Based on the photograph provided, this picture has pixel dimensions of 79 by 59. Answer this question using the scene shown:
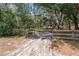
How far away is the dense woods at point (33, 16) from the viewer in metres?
1.15

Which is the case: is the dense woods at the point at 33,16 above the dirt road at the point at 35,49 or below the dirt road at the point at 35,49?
above

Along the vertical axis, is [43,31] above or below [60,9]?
below

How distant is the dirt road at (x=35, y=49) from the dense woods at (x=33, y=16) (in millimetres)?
99

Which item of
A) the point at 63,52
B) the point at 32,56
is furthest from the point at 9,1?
the point at 63,52

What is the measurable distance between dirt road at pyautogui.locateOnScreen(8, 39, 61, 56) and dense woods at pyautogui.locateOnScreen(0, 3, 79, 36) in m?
0.10

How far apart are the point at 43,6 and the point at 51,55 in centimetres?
38

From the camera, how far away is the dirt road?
114 centimetres

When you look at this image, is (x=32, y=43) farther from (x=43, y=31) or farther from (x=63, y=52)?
(x=63, y=52)

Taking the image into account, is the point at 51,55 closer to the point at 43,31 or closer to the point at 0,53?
the point at 43,31

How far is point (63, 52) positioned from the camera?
1146 millimetres

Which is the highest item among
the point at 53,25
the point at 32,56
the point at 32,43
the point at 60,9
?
the point at 60,9

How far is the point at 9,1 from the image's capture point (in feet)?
3.85

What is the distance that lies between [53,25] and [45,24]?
0.06 meters

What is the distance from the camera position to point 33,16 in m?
1.16
